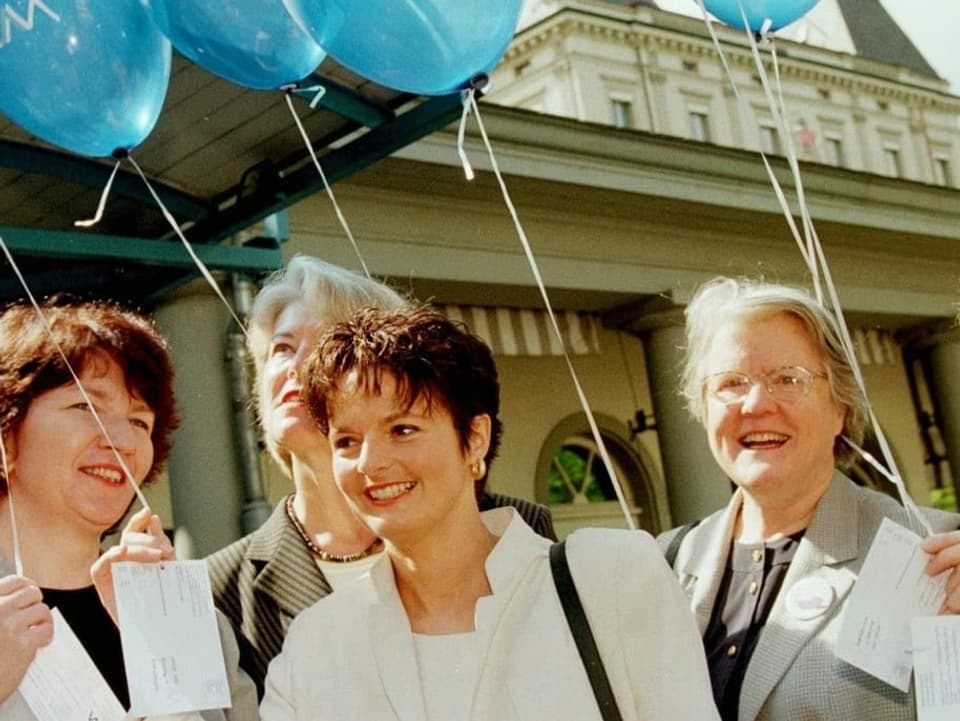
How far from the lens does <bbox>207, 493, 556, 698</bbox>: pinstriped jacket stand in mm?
2529

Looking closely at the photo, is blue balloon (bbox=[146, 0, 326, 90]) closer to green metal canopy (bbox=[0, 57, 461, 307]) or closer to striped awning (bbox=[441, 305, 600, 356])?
green metal canopy (bbox=[0, 57, 461, 307])

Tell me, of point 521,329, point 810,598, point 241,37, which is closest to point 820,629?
point 810,598

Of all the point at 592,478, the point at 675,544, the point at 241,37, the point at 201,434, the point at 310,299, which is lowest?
the point at 675,544

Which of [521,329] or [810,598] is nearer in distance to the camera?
[810,598]

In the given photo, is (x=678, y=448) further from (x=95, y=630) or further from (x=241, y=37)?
(x=95, y=630)

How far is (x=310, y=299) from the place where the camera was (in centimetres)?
283

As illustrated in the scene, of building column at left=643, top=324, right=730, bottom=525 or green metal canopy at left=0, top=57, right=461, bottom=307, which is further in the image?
building column at left=643, top=324, right=730, bottom=525

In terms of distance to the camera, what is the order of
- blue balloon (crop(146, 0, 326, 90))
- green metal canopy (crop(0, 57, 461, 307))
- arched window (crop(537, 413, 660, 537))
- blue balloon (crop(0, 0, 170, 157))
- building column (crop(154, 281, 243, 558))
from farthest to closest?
arched window (crop(537, 413, 660, 537)) → building column (crop(154, 281, 243, 558)) → green metal canopy (crop(0, 57, 461, 307)) → blue balloon (crop(146, 0, 326, 90)) → blue balloon (crop(0, 0, 170, 157))

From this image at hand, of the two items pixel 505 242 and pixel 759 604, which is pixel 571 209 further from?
pixel 759 604

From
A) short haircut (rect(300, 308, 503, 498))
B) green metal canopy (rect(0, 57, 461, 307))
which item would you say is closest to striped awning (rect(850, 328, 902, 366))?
green metal canopy (rect(0, 57, 461, 307))

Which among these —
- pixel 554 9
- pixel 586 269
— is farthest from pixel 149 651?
pixel 554 9

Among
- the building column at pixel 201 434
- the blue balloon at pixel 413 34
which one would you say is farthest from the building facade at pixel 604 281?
the blue balloon at pixel 413 34

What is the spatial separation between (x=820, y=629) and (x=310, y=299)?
1317 mm

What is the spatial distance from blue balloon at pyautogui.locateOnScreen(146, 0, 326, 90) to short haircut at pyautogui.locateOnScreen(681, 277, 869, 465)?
3.93 feet
